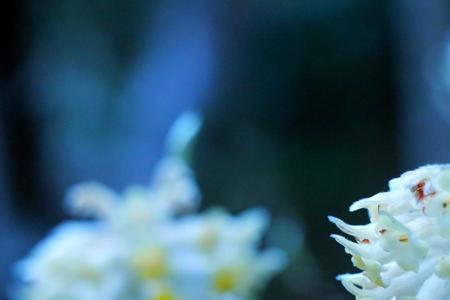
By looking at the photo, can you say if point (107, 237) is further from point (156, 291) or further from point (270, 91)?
point (270, 91)

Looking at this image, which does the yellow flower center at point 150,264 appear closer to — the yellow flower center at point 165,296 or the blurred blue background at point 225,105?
the yellow flower center at point 165,296

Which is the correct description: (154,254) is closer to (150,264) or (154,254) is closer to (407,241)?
(150,264)

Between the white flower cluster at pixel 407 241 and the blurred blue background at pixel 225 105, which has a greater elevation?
the blurred blue background at pixel 225 105

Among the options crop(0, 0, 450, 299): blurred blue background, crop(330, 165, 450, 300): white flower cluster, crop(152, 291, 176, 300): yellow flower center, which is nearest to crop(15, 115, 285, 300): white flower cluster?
crop(152, 291, 176, 300): yellow flower center

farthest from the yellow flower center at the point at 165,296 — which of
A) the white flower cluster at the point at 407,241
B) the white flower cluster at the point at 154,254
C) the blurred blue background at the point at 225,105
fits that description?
the blurred blue background at the point at 225,105

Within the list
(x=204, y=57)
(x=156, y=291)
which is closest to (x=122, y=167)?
(x=204, y=57)

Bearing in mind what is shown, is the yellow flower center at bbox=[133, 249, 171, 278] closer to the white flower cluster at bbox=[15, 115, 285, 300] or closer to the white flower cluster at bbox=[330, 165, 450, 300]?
the white flower cluster at bbox=[15, 115, 285, 300]
